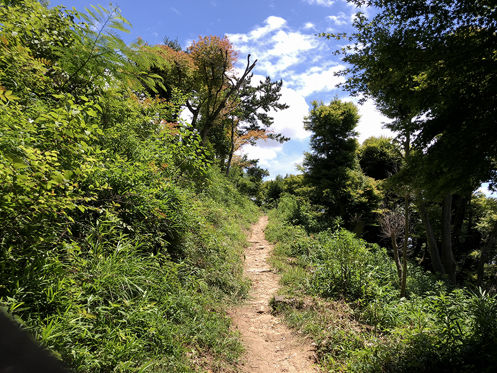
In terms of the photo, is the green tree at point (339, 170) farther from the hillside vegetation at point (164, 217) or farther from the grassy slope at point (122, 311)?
the grassy slope at point (122, 311)

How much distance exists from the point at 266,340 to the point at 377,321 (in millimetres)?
2133

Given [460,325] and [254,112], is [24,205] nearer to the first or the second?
[460,325]

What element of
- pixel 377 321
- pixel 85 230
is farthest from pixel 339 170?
pixel 85 230

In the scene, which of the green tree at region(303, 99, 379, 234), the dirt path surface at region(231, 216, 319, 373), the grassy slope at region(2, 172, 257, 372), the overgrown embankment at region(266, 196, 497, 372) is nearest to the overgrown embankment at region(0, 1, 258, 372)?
the grassy slope at region(2, 172, 257, 372)

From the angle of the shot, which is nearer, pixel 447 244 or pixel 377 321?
pixel 377 321

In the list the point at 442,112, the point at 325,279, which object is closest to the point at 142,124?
the point at 325,279

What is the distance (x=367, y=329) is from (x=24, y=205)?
17.8ft

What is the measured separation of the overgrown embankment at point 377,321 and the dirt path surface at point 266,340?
283 mm

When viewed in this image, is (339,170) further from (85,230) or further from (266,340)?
(85,230)

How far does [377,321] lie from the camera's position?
476cm

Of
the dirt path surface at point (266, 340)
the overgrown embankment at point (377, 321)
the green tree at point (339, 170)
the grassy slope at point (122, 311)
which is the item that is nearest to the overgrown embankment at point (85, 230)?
the grassy slope at point (122, 311)

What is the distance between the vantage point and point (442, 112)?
4.11m

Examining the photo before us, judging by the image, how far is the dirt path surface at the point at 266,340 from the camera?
12.9ft

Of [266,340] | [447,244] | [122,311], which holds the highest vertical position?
[447,244]
